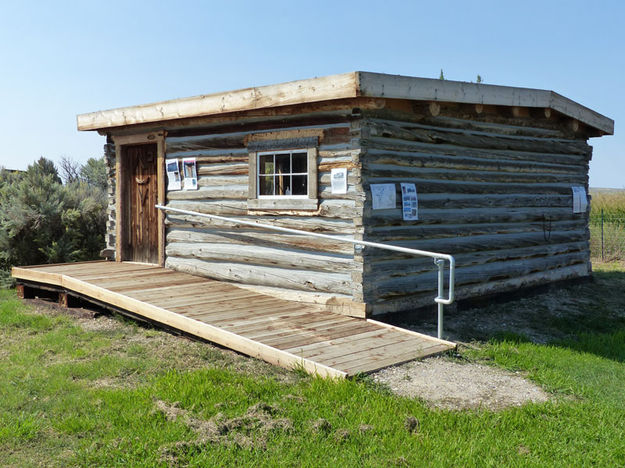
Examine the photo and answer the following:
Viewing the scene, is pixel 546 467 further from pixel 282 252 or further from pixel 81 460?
pixel 282 252

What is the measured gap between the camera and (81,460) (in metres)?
4.12

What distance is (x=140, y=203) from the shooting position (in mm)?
11102

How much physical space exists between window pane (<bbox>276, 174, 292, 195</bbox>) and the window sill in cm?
15

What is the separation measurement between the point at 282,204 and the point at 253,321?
203 cm

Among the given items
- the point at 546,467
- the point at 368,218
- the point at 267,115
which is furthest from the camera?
the point at 267,115

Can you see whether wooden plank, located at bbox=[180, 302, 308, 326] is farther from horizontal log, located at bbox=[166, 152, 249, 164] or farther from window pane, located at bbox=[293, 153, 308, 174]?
horizontal log, located at bbox=[166, 152, 249, 164]

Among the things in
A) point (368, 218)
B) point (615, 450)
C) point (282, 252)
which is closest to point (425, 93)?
point (368, 218)

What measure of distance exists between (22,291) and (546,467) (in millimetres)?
9541

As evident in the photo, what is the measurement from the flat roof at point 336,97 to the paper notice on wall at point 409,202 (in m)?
1.22

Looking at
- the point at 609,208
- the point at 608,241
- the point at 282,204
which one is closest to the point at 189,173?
the point at 282,204

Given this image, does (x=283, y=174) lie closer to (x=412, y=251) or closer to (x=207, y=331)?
(x=412, y=251)

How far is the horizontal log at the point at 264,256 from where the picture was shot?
8.02 meters

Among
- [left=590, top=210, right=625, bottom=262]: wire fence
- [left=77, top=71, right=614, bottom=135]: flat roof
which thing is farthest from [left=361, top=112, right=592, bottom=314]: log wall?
[left=590, top=210, right=625, bottom=262]: wire fence

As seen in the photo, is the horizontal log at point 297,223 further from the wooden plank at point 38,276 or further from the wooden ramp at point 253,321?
the wooden plank at point 38,276
